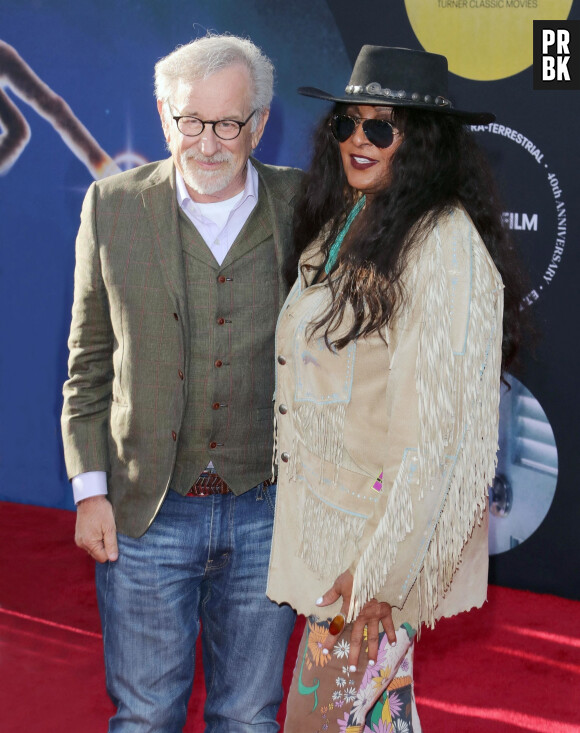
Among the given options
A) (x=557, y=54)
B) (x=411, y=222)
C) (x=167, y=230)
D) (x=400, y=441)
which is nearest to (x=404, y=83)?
(x=411, y=222)

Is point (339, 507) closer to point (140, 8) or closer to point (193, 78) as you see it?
point (193, 78)

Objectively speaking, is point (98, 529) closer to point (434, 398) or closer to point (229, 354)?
point (229, 354)

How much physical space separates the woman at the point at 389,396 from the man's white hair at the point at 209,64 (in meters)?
0.20

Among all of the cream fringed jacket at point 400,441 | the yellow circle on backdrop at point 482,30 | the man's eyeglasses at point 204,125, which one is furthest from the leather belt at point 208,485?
the yellow circle on backdrop at point 482,30

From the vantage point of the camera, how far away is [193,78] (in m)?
2.13

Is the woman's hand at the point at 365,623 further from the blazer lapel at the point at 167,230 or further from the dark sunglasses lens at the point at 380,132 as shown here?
the dark sunglasses lens at the point at 380,132

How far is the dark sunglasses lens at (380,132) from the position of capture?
1.95 meters

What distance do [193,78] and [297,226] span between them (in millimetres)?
400

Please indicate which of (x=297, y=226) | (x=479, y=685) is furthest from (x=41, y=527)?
(x=297, y=226)

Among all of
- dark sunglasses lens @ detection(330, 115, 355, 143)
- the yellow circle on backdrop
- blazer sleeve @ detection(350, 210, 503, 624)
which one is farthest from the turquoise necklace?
the yellow circle on backdrop

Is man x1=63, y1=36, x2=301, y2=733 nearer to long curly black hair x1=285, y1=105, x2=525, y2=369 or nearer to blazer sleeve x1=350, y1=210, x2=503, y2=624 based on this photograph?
long curly black hair x1=285, y1=105, x2=525, y2=369

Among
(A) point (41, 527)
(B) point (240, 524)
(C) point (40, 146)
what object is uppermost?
(C) point (40, 146)

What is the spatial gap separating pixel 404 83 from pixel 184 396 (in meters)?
0.82

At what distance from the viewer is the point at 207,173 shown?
2166 mm
